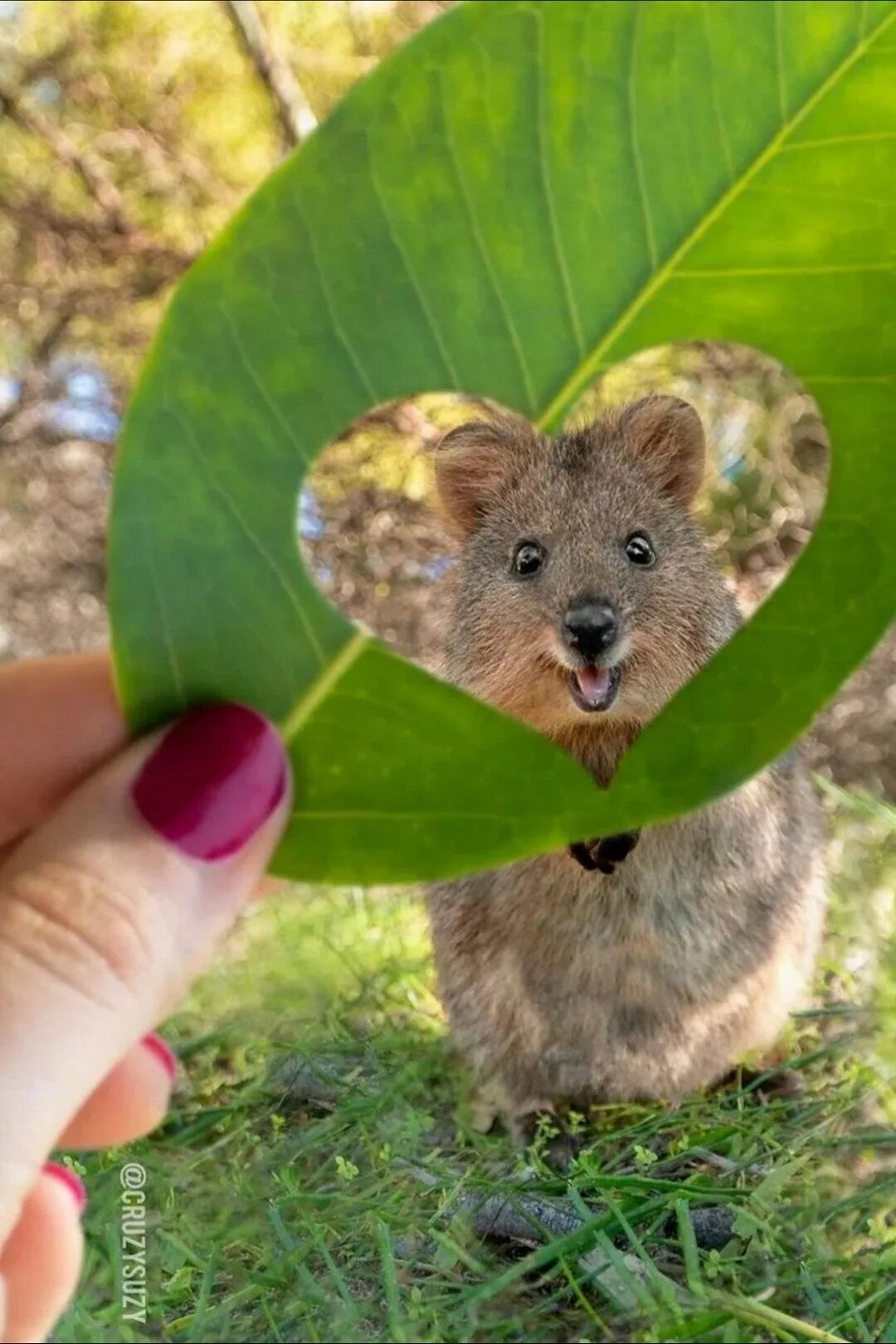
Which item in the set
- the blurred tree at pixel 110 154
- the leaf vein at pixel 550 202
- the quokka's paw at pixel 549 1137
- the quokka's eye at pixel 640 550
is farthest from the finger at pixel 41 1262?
the blurred tree at pixel 110 154

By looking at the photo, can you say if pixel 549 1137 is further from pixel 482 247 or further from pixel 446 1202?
pixel 482 247

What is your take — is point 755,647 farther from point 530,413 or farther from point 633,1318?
point 633,1318

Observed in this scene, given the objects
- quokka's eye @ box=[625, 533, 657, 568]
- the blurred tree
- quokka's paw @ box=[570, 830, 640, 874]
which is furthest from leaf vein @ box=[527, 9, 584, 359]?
the blurred tree

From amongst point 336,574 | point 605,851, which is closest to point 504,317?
point 605,851

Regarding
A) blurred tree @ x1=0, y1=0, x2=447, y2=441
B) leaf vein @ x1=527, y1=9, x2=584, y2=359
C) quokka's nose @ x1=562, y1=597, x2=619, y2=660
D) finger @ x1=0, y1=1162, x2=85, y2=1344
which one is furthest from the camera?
blurred tree @ x1=0, y1=0, x2=447, y2=441

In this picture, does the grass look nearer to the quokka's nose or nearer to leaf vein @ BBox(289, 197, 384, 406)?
the quokka's nose

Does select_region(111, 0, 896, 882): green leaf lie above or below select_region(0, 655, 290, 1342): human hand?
above

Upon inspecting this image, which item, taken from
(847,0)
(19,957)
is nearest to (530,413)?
(847,0)
